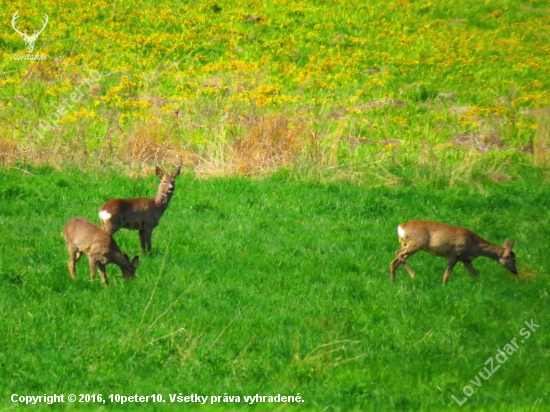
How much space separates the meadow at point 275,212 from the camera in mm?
7855

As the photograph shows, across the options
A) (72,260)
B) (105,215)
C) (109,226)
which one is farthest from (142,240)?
(72,260)

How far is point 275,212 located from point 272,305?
3.98 metres

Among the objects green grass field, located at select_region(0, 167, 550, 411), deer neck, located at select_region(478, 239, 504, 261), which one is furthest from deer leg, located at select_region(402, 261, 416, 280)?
deer neck, located at select_region(478, 239, 504, 261)

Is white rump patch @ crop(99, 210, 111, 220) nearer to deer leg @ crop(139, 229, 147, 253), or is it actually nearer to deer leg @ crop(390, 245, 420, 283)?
deer leg @ crop(139, 229, 147, 253)

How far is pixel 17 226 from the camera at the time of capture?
1184 cm

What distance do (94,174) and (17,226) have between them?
3277mm

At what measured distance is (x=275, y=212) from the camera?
1341 centimetres

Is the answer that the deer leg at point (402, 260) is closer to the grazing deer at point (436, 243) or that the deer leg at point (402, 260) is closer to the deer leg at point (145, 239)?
the grazing deer at point (436, 243)

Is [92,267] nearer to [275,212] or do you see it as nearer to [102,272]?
[102,272]

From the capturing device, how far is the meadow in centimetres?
786

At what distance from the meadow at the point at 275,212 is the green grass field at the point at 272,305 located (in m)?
0.03

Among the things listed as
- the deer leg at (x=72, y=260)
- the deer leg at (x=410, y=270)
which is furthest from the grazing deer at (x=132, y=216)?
the deer leg at (x=410, y=270)

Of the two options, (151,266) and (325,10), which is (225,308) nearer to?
(151,266)

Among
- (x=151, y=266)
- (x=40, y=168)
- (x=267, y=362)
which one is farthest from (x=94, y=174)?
(x=267, y=362)
